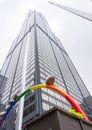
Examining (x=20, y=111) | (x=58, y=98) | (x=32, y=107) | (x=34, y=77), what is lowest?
(x=20, y=111)

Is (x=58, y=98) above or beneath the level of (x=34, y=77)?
beneath

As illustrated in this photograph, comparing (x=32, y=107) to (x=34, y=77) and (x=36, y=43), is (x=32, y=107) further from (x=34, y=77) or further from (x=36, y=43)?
(x=36, y=43)

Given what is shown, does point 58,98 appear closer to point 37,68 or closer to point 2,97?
point 37,68

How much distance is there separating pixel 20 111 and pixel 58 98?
3459 centimetres

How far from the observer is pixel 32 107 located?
34.8 meters

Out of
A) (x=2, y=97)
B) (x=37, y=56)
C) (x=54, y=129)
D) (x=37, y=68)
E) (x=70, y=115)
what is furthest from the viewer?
(x=2, y=97)

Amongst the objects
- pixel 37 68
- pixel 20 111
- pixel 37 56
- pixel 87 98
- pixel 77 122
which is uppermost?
pixel 37 56

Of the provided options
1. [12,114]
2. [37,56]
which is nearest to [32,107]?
[12,114]

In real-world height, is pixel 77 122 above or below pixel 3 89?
below

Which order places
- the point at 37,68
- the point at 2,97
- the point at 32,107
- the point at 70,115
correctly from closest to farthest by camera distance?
the point at 70,115 → the point at 32,107 → the point at 37,68 → the point at 2,97

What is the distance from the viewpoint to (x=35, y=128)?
308 cm

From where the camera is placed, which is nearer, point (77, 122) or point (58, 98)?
point (77, 122)

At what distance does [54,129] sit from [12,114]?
39.1 meters

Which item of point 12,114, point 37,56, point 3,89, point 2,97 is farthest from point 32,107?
point 3,89
